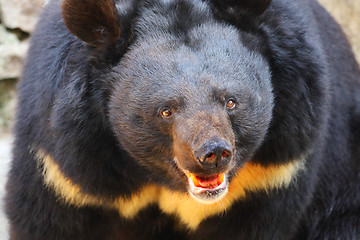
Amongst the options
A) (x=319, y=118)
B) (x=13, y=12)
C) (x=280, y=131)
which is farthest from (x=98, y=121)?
(x=13, y=12)

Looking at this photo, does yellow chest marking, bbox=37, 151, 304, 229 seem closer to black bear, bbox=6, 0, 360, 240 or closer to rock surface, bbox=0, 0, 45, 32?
black bear, bbox=6, 0, 360, 240

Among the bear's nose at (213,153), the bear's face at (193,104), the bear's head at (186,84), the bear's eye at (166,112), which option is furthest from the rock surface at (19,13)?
the bear's nose at (213,153)

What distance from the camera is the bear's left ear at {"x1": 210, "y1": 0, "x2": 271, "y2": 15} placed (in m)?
3.50

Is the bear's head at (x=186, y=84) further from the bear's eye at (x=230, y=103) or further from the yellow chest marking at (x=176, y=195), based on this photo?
the yellow chest marking at (x=176, y=195)

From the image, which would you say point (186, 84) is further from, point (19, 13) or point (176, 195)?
point (19, 13)

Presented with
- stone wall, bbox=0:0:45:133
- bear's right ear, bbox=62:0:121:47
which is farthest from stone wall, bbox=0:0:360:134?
bear's right ear, bbox=62:0:121:47

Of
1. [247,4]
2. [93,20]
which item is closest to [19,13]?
[93,20]

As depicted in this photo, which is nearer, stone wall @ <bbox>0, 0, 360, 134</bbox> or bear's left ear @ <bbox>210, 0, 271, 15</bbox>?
bear's left ear @ <bbox>210, 0, 271, 15</bbox>

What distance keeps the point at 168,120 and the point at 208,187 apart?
17.4 inches

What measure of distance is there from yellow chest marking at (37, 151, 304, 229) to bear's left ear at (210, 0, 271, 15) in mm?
951

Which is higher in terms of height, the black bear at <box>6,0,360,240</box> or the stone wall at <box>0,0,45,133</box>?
the black bear at <box>6,0,360,240</box>

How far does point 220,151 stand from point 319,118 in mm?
1041

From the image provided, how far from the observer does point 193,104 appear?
10.4ft

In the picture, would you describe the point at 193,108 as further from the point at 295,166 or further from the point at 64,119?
the point at 295,166
